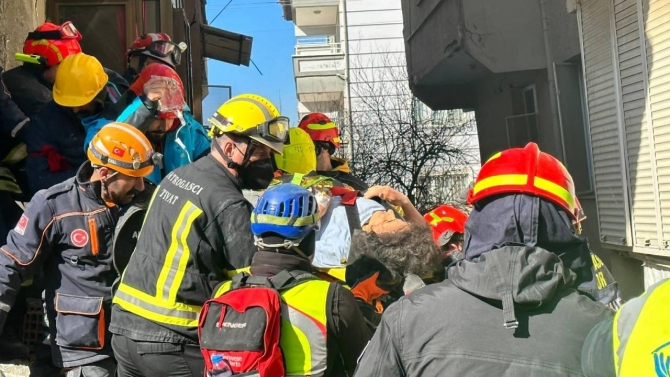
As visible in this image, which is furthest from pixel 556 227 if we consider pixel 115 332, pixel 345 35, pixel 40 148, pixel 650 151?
pixel 345 35

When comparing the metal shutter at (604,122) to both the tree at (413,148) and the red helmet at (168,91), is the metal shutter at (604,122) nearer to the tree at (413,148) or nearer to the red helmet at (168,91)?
the red helmet at (168,91)

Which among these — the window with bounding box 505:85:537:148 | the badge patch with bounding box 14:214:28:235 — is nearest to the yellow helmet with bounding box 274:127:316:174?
the badge patch with bounding box 14:214:28:235

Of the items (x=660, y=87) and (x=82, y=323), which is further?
(x=660, y=87)

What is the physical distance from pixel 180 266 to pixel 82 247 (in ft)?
3.38

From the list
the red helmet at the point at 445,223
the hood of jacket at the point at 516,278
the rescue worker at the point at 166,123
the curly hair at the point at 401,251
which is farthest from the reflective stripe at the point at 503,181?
the rescue worker at the point at 166,123

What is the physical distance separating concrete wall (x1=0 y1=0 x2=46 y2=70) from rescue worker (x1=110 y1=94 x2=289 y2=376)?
4120mm

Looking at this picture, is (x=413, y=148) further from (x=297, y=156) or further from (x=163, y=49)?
(x=297, y=156)

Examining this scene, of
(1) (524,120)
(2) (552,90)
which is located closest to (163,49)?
(2) (552,90)

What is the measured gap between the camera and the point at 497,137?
13.1 m

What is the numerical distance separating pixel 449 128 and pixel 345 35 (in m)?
9.67

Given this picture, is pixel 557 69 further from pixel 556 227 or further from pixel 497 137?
pixel 556 227

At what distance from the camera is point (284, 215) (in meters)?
2.75

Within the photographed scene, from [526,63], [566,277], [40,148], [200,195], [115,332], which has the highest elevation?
[526,63]

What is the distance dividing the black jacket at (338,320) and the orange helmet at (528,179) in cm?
77
